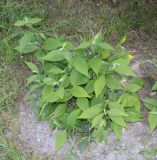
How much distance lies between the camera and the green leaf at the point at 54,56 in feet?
10.4

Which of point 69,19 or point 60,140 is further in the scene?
point 69,19

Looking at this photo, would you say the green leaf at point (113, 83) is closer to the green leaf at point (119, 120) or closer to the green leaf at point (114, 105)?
the green leaf at point (114, 105)

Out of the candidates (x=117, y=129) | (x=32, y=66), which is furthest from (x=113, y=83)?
(x=32, y=66)

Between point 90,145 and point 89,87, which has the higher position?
point 89,87

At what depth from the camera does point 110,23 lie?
12.9 ft

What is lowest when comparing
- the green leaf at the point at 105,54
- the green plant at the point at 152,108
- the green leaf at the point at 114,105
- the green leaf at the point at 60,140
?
the green leaf at the point at 60,140

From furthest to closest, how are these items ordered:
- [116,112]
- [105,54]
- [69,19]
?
[69,19] → [105,54] → [116,112]

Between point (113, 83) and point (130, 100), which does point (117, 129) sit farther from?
point (113, 83)

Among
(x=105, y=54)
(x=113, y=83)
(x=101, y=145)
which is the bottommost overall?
(x=101, y=145)

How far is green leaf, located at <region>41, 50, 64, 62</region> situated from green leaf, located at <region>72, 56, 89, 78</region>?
0.41ft

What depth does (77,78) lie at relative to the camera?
314 cm

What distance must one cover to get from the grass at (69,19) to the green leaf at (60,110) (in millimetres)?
566

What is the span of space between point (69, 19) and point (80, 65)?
100 centimetres

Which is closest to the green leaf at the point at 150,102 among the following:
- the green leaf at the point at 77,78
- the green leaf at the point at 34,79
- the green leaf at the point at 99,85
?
the green leaf at the point at 99,85
